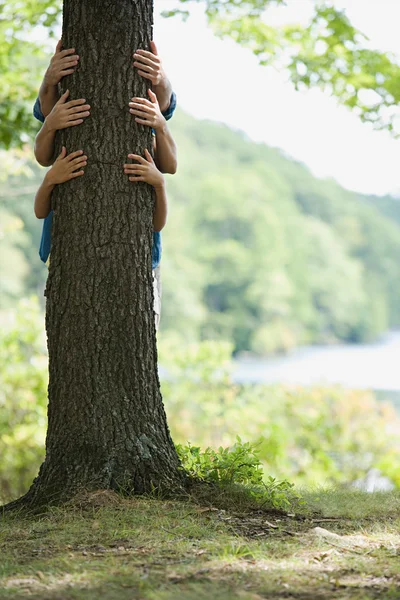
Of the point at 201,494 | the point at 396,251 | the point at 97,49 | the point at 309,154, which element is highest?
the point at 309,154

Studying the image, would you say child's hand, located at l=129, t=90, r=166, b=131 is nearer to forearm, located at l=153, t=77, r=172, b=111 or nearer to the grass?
forearm, located at l=153, t=77, r=172, b=111

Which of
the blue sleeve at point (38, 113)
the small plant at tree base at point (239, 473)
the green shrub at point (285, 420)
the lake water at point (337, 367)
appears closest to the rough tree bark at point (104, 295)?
the small plant at tree base at point (239, 473)

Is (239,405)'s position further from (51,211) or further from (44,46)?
(51,211)

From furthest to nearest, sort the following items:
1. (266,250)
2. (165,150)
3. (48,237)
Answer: (266,250) < (48,237) < (165,150)

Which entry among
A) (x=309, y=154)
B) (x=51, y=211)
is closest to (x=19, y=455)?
(x=51, y=211)

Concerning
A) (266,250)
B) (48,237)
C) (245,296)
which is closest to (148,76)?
(48,237)

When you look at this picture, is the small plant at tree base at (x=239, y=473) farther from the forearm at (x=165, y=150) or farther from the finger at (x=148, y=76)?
the finger at (x=148, y=76)

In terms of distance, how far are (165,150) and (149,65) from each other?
1.46ft

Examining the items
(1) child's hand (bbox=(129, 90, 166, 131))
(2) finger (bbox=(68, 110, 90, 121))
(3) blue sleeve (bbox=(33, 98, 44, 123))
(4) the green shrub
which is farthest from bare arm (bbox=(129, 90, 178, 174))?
(4) the green shrub

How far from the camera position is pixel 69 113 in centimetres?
368

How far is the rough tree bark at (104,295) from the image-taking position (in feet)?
11.8

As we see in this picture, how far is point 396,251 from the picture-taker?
196 feet

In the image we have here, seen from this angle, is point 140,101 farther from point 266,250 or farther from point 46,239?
point 266,250

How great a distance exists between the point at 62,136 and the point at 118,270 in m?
0.75
